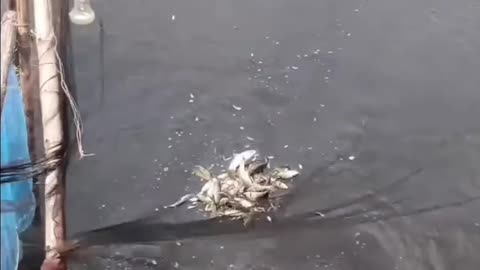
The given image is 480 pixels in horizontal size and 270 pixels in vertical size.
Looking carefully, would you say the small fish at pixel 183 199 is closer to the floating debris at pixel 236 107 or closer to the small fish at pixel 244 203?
the small fish at pixel 244 203

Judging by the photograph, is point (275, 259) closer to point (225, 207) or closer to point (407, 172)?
point (225, 207)

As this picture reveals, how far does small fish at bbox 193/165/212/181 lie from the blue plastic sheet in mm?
613

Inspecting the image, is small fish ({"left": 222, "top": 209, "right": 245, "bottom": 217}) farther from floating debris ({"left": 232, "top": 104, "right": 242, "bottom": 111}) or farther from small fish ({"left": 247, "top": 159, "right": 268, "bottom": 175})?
floating debris ({"left": 232, "top": 104, "right": 242, "bottom": 111})

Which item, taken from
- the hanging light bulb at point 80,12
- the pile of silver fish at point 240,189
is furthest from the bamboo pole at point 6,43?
the pile of silver fish at point 240,189

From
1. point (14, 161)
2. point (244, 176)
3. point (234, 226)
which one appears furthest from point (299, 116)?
point (14, 161)

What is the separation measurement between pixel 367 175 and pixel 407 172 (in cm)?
11

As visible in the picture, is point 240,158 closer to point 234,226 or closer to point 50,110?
point 234,226

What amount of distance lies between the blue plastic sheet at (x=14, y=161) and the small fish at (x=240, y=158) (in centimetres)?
67

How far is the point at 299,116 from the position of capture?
8.35 feet

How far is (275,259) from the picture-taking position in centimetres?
222

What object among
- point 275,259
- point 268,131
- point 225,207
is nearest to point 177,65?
point 268,131

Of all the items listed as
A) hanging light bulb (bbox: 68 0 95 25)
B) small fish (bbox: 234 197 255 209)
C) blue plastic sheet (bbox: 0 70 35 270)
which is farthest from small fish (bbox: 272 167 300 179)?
blue plastic sheet (bbox: 0 70 35 270)

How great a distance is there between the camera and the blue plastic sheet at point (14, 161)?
1.68 metres

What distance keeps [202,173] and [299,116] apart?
34 cm
